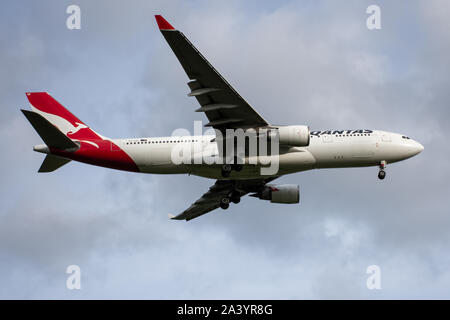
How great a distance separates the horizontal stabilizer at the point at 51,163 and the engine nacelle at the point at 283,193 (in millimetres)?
18659

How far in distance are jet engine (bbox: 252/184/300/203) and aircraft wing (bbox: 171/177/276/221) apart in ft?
2.83

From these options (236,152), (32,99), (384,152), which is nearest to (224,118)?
(236,152)

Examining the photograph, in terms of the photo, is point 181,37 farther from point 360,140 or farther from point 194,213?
point 194,213

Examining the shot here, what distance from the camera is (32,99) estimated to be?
205 feet

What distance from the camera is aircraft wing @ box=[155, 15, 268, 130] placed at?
47.0 metres

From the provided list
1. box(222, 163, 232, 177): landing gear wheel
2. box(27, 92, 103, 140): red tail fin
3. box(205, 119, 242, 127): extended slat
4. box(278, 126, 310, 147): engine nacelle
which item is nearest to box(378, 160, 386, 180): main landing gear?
box(278, 126, 310, 147): engine nacelle

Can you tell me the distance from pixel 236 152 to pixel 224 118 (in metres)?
3.51

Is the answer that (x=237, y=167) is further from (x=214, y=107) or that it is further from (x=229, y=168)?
(x=214, y=107)

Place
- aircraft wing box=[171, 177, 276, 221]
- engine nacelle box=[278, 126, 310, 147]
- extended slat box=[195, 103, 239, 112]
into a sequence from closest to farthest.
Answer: extended slat box=[195, 103, 239, 112]
engine nacelle box=[278, 126, 310, 147]
aircraft wing box=[171, 177, 276, 221]

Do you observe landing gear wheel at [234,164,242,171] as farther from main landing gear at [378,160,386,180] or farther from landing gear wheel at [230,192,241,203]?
main landing gear at [378,160,386,180]

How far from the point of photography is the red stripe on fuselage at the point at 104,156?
5866cm

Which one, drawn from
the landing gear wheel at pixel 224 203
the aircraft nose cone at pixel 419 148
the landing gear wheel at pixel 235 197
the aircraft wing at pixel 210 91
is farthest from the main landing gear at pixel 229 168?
the aircraft nose cone at pixel 419 148

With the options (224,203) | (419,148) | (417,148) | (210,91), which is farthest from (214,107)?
(419,148)

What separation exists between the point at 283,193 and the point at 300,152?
851cm
